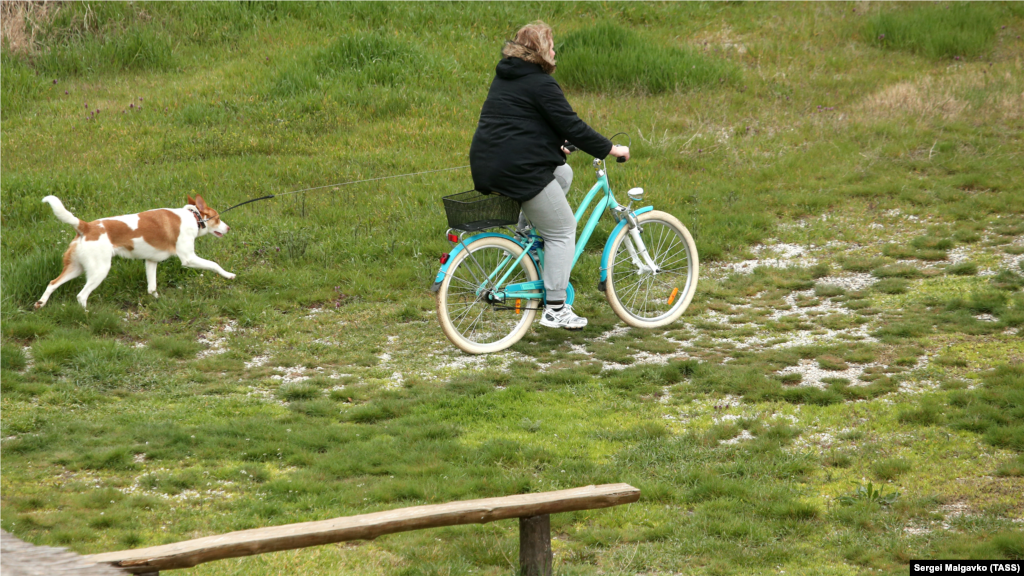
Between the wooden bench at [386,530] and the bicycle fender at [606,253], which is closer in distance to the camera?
the wooden bench at [386,530]

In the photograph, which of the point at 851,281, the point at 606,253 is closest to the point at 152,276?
the point at 606,253

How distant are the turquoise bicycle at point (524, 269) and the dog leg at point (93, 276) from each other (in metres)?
2.84

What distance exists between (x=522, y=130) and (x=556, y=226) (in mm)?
821

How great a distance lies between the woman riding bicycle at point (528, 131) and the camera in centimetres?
673

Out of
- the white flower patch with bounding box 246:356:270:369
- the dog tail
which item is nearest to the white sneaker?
the white flower patch with bounding box 246:356:270:369

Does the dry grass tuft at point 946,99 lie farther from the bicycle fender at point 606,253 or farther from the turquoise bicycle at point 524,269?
the bicycle fender at point 606,253

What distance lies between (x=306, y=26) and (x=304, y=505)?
1232cm

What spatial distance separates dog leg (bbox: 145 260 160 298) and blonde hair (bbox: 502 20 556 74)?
12.2 ft

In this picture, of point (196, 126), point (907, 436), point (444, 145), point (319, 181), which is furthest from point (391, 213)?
point (907, 436)

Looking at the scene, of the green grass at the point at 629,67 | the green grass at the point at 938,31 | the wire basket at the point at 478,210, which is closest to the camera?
the wire basket at the point at 478,210

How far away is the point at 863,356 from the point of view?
22.7 ft

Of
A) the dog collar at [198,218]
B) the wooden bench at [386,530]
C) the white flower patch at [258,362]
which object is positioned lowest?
the white flower patch at [258,362]

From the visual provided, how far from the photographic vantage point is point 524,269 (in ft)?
24.1

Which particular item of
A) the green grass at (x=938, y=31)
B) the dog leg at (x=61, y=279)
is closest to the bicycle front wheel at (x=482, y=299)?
the dog leg at (x=61, y=279)
